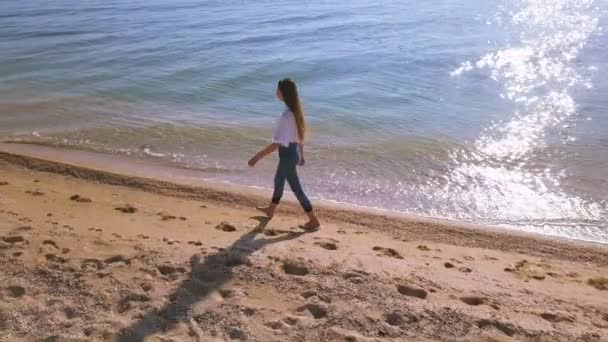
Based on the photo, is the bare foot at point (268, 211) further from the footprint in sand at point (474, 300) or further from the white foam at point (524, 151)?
the footprint in sand at point (474, 300)

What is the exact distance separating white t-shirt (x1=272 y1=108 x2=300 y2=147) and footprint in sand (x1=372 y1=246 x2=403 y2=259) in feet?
4.58

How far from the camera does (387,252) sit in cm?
591

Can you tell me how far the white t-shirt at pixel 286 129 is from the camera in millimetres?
5785

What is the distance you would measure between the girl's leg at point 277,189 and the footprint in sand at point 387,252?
4.08 ft

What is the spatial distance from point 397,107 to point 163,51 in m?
9.22

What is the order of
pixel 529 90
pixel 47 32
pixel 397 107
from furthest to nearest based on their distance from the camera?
pixel 47 32, pixel 529 90, pixel 397 107

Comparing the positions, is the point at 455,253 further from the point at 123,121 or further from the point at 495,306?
the point at 123,121

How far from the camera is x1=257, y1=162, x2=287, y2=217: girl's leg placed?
245 inches

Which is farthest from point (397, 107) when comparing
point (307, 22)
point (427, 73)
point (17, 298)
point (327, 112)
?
point (307, 22)

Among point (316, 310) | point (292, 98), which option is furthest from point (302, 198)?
point (316, 310)

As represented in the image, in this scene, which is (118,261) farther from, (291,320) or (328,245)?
(328,245)

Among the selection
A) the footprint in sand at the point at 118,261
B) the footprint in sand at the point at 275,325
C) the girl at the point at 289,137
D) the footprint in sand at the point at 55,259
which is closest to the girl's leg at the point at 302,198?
the girl at the point at 289,137

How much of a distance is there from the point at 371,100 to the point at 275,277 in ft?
27.0

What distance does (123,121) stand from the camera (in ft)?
36.9
